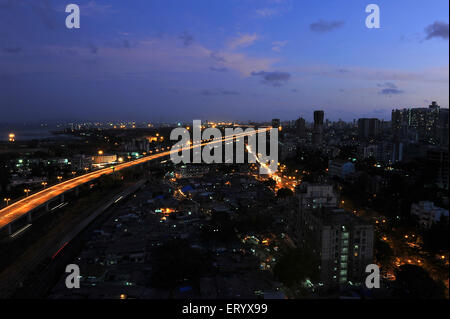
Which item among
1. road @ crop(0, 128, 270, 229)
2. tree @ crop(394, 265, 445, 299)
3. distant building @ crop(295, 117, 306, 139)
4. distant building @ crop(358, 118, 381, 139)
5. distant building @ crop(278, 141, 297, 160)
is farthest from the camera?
distant building @ crop(295, 117, 306, 139)

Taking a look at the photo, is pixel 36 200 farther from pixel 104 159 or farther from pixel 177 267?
pixel 104 159

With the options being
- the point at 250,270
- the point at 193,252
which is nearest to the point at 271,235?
the point at 250,270

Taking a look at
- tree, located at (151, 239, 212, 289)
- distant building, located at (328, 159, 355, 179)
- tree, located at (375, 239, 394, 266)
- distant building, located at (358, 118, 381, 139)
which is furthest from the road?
distant building, located at (358, 118, 381, 139)

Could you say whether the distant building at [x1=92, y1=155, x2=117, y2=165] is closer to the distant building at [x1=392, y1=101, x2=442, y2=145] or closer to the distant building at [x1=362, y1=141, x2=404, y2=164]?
the distant building at [x1=362, y1=141, x2=404, y2=164]

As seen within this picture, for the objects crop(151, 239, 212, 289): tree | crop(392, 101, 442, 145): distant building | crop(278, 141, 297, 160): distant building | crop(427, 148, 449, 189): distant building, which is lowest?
crop(151, 239, 212, 289): tree

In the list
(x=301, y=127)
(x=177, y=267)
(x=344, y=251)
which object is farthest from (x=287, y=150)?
(x=177, y=267)

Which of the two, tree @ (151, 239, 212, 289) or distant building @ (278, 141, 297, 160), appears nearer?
tree @ (151, 239, 212, 289)
